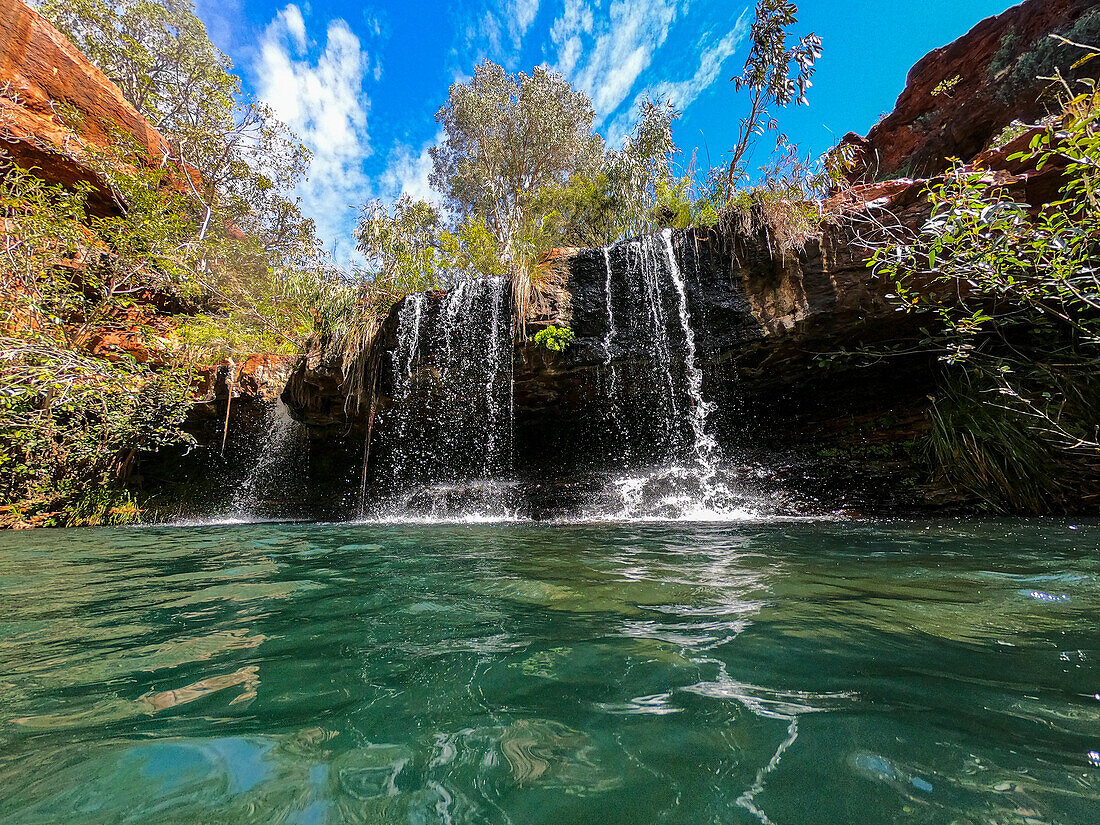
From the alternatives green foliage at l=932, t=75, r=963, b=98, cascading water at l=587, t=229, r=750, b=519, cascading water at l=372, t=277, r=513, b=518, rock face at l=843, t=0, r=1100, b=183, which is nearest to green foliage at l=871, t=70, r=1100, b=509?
cascading water at l=587, t=229, r=750, b=519

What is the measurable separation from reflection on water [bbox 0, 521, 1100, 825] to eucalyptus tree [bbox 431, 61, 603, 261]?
17.1 m

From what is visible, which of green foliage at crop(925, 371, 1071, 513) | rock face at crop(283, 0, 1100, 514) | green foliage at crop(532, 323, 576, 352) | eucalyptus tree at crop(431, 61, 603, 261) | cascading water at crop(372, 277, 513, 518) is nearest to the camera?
green foliage at crop(925, 371, 1071, 513)

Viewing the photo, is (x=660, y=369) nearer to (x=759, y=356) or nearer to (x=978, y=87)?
(x=759, y=356)

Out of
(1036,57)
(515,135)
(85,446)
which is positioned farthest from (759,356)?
(515,135)

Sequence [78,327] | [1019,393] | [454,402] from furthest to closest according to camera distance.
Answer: [454,402] → [78,327] → [1019,393]

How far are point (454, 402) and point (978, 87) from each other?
47.5 ft

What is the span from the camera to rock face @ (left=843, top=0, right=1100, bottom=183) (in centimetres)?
816

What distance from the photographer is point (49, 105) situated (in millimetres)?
10555

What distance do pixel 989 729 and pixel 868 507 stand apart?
6.20 metres

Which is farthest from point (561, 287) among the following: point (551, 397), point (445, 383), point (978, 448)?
point (978, 448)

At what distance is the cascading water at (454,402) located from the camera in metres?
8.08

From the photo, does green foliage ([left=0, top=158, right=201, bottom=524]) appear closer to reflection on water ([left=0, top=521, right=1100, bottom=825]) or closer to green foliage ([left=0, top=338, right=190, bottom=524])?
green foliage ([left=0, top=338, right=190, bottom=524])

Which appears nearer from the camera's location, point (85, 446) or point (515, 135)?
point (85, 446)

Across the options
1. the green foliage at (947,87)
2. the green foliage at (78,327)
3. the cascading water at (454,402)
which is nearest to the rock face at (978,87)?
the green foliage at (947,87)
